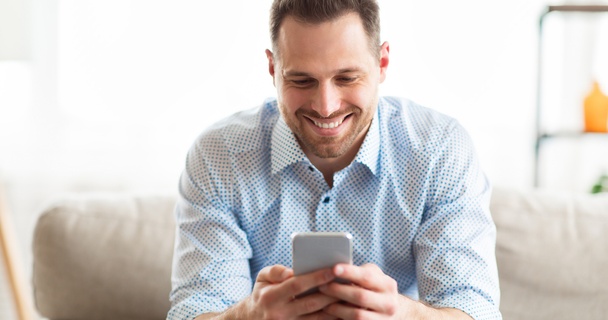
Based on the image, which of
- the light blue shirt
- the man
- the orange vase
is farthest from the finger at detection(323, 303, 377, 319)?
the orange vase

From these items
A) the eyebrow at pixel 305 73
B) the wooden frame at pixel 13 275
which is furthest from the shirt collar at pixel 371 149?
the wooden frame at pixel 13 275

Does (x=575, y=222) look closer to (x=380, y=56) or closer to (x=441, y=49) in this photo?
(x=380, y=56)

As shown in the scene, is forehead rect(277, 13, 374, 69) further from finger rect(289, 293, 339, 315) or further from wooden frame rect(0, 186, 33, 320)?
wooden frame rect(0, 186, 33, 320)

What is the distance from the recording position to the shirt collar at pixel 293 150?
1902 millimetres

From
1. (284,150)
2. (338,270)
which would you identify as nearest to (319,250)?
(338,270)

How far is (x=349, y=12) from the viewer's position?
181 cm

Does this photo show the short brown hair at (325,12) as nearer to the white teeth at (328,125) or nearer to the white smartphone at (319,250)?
the white teeth at (328,125)

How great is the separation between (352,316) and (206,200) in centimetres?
57

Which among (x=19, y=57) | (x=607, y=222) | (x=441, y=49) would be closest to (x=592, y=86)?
(x=441, y=49)

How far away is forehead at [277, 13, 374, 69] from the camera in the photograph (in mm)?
1750

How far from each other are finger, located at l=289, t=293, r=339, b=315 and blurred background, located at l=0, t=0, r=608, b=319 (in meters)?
1.77

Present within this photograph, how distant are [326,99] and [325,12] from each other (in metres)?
0.19

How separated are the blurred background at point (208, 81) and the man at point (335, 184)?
3.80ft

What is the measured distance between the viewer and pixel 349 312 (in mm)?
1460
